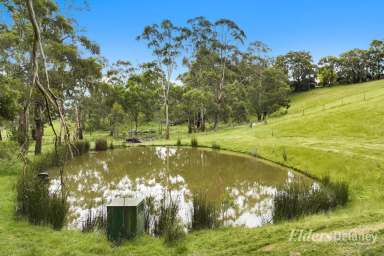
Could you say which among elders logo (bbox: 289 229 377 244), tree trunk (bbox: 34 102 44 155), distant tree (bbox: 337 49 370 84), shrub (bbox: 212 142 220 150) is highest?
distant tree (bbox: 337 49 370 84)

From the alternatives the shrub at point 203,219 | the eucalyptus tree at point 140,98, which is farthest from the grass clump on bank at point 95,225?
the eucalyptus tree at point 140,98

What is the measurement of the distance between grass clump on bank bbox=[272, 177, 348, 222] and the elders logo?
4.95 feet

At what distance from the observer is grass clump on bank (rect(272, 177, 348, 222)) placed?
22.1 ft

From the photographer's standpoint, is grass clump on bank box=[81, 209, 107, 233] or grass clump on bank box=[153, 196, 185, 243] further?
grass clump on bank box=[81, 209, 107, 233]

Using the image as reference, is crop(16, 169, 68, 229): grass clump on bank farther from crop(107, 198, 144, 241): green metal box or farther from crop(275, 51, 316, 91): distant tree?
crop(275, 51, 316, 91): distant tree

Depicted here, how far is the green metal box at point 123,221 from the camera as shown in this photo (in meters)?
5.34

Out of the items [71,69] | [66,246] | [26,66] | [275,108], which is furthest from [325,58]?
[66,246]

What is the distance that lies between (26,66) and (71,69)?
4.02 metres

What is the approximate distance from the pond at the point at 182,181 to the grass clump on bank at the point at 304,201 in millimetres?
475

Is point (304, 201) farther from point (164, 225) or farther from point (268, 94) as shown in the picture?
point (268, 94)

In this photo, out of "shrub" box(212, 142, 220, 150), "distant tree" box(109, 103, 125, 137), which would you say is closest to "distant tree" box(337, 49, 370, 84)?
"distant tree" box(109, 103, 125, 137)

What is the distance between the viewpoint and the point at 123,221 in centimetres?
534

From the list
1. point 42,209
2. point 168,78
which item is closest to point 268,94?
point 168,78

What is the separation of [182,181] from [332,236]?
23.2 ft
